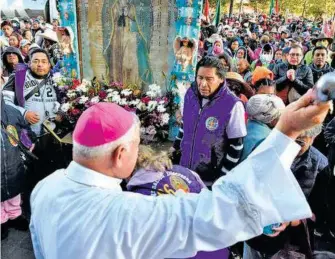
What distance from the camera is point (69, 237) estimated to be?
110cm

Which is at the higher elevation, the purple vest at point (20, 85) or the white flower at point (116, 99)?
the purple vest at point (20, 85)

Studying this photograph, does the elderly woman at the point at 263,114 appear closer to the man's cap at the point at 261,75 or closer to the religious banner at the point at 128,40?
the man's cap at the point at 261,75

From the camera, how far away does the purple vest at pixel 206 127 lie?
2830 mm

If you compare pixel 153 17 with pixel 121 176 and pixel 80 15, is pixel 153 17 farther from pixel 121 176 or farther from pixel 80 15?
pixel 121 176

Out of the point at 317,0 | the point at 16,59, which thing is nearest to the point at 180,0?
the point at 16,59

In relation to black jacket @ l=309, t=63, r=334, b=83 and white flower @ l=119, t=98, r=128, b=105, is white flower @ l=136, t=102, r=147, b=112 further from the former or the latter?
black jacket @ l=309, t=63, r=334, b=83

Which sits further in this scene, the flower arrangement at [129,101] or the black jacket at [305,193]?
the flower arrangement at [129,101]

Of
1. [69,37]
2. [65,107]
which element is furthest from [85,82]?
[69,37]

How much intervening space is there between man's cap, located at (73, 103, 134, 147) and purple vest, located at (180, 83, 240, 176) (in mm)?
1655

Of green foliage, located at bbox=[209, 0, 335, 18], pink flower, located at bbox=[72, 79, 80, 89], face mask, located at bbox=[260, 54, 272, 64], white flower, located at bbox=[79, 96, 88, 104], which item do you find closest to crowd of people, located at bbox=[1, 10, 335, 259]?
white flower, located at bbox=[79, 96, 88, 104]

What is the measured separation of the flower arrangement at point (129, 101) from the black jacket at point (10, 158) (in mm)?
945

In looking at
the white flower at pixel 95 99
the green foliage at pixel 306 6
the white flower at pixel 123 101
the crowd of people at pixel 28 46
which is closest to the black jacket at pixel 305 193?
the white flower at pixel 123 101

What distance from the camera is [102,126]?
1190 millimetres

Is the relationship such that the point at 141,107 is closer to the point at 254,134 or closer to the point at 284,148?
the point at 254,134
